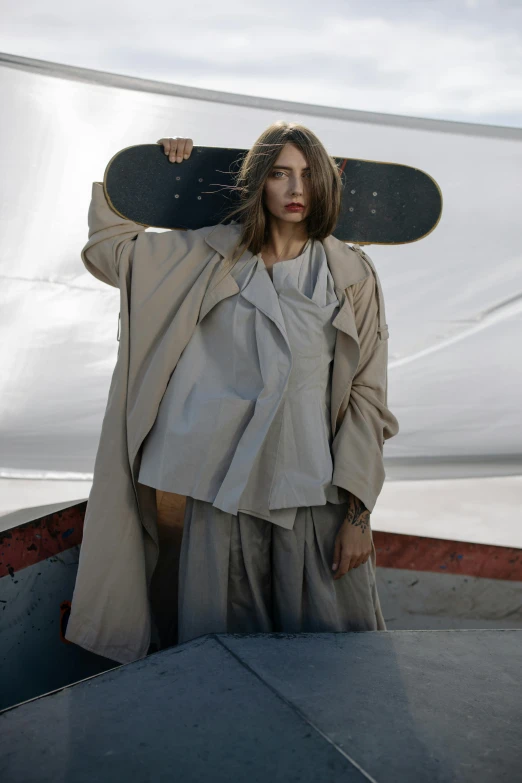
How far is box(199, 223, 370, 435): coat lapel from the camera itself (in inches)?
52.2

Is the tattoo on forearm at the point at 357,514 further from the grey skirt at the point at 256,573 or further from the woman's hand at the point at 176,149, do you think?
the woman's hand at the point at 176,149

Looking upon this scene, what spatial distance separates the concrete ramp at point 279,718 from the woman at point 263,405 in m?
0.30

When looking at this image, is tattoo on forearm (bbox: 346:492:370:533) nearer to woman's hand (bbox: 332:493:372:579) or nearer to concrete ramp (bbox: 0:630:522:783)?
woman's hand (bbox: 332:493:372:579)

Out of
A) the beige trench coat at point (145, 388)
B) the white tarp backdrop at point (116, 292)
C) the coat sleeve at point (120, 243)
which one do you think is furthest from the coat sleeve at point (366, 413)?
the white tarp backdrop at point (116, 292)

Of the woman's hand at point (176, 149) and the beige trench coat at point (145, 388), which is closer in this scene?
the beige trench coat at point (145, 388)

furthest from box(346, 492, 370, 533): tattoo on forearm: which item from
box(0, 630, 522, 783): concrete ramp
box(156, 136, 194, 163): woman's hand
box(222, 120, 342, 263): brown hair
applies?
box(156, 136, 194, 163): woman's hand

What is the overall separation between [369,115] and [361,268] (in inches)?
81.9

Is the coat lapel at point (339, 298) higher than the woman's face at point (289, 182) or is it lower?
lower

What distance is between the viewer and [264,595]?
138 cm

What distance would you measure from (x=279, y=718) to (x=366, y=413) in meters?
0.62

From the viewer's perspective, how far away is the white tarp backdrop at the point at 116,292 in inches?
120

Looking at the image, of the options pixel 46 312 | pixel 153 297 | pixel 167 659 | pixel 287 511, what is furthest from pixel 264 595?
pixel 46 312

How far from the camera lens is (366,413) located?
136cm

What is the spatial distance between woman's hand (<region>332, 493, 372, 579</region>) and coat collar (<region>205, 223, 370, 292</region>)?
36 cm
